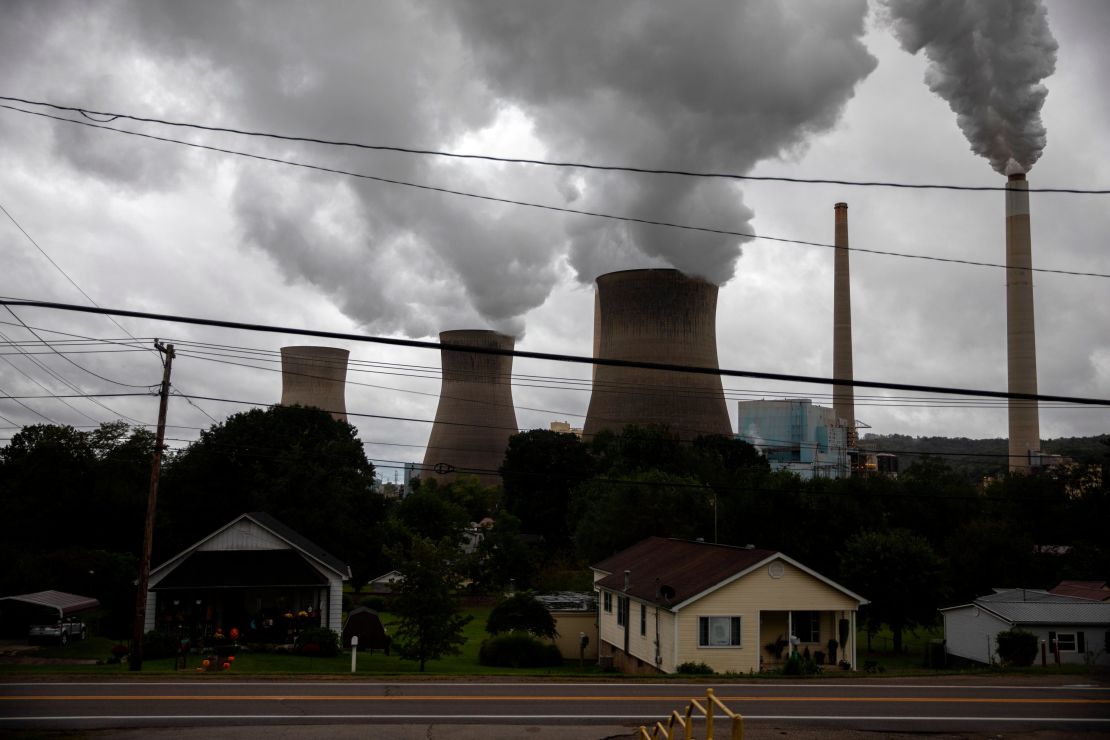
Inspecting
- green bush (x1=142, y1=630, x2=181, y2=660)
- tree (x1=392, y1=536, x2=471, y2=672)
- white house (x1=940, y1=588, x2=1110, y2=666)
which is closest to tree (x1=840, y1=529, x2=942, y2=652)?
white house (x1=940, y1=588, x2=1110, y2=666)

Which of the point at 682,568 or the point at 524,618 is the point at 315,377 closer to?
the point at 524,618

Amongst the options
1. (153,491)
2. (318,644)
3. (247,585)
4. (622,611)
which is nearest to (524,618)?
(622,611)

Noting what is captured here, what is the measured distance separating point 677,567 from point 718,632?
3.63 meters

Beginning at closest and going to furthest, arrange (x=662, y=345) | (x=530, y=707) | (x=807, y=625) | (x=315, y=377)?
(x=530, y=707) → (x=807, y=625) → (x=662, y=345) → (x=315, y=377)

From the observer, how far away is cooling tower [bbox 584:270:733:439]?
4556 centimetres

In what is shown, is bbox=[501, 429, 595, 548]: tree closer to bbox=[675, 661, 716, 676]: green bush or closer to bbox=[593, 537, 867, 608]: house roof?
bbox=[593, 537, 867, 608]: house roof

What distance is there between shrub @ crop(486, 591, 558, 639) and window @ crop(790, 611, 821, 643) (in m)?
8.86

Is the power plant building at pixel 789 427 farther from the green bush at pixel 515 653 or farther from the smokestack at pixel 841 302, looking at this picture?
the green bush at pixel 515 653

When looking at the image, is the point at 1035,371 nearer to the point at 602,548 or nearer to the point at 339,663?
the point at 602,548

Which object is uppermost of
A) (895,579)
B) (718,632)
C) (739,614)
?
(895,579)

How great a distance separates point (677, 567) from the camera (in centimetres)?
2480

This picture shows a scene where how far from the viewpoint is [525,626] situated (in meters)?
27.9

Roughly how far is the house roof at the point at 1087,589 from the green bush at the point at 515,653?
61.5 feet

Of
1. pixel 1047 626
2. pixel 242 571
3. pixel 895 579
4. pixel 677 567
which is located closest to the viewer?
pixel 1047 626
